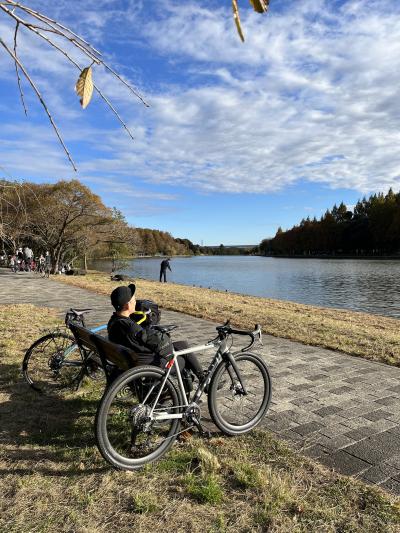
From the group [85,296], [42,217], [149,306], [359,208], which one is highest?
[359,208]

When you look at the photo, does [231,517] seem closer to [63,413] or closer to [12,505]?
[12,505]

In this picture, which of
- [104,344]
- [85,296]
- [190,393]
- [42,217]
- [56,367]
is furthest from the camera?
[42,217]

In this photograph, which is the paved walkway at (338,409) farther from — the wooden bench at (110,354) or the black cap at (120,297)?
the black cap at (120,297)

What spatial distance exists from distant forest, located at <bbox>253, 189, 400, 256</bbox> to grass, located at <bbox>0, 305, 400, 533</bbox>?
95.0 m

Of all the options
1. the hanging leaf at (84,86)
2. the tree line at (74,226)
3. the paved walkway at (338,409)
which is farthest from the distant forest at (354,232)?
the hanging leaf at (84,86)

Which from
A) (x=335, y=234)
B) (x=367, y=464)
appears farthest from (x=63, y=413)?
(x=335, y=234)

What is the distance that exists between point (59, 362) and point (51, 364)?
109mm

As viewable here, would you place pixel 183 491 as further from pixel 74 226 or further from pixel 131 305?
pixel 74 226

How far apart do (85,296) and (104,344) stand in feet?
39.6

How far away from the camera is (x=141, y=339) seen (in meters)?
3.26

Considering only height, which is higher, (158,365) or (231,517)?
(158,365)

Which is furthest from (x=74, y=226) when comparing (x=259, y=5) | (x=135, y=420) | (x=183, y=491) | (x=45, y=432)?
(x=259, y=5)

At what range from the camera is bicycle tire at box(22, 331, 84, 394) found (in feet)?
15.1

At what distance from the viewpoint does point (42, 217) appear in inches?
1088
